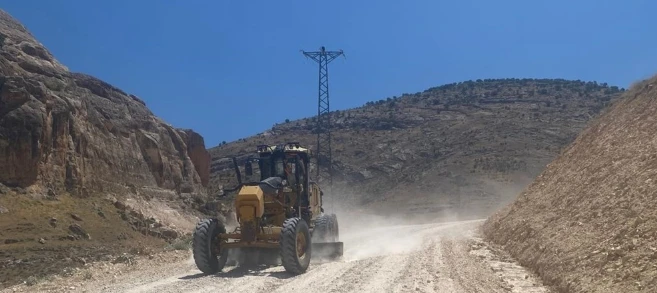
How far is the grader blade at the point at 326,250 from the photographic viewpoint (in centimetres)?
1639

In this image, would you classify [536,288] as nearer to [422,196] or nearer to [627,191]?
[627,191]

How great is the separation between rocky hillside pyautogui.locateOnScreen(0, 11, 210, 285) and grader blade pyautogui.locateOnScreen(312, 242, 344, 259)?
25.2ft

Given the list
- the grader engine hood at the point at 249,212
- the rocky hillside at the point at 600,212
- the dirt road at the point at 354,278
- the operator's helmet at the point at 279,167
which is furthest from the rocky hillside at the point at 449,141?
the grader engine hood at the point at 249,212

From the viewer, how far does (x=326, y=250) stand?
16.6 metres

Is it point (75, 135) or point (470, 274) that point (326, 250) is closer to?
point (470, 274)

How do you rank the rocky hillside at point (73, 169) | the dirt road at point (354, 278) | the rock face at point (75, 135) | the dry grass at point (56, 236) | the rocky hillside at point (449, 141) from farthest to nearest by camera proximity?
the rocky hillside at point (449, 141), the rock face at point (75, 135), the rocky hillside at point (73, 169), the dry grass at point (56, 236), the dirt road at point (354, 278)

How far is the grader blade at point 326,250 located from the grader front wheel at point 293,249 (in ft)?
7.28

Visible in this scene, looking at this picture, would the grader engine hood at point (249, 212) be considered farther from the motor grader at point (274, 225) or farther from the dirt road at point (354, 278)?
the dirt road at point (354, 278)

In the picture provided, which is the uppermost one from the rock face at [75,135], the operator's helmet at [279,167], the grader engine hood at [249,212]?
the rock face at [75,135]

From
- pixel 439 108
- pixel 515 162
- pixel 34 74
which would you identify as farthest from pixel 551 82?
pixel 34 74

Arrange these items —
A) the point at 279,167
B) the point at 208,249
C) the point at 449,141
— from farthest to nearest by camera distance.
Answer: the point at 449,141 → the point at 279,167 → the point at 208,249

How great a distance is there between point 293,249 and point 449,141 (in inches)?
2709

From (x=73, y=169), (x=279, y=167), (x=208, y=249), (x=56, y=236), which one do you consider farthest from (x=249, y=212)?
(x=73, y=169)

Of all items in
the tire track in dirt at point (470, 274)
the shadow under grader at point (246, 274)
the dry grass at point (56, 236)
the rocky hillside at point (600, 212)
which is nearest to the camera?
the rocky hillside at point (600, 212)
